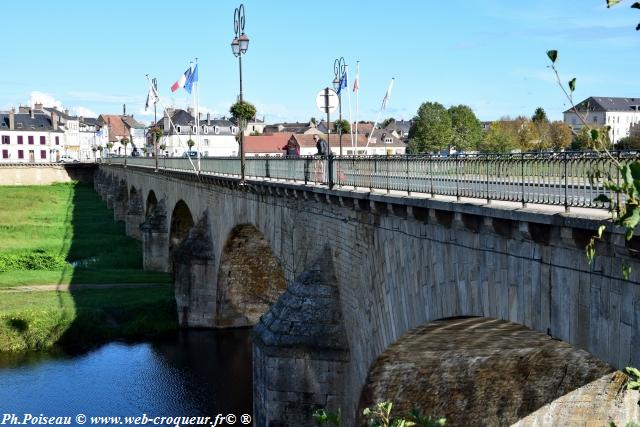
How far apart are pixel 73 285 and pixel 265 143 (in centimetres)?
8320

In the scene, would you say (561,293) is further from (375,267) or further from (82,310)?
(82,310)

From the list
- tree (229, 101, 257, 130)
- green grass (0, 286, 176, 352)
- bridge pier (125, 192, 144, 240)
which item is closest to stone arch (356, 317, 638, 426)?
tree (229, 101, 257, 130)

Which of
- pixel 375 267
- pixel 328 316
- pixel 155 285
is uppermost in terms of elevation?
pixel 375 267

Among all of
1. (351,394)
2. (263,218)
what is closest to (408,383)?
(351,394)

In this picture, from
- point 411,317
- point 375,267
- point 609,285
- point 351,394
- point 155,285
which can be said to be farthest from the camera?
point 155,285

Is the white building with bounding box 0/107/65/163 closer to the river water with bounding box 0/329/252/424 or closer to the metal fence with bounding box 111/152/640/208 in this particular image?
the river water with bounding box 0/329/252/424

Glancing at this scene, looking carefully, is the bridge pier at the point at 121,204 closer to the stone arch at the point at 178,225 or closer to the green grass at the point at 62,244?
the green grass at the point at 62,244

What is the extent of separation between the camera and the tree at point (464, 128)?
3836 inches

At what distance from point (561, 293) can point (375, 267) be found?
→ 24.8 feet

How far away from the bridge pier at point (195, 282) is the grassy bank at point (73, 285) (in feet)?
3.27

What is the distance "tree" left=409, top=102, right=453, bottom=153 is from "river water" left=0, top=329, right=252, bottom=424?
5566cm

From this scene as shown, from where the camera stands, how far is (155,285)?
47406mm

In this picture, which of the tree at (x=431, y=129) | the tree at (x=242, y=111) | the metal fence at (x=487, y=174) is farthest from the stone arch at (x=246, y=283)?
the tree at (x=431, y=129)

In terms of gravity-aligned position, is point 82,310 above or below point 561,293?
below
